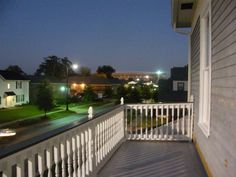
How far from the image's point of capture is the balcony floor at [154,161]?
3709 mm

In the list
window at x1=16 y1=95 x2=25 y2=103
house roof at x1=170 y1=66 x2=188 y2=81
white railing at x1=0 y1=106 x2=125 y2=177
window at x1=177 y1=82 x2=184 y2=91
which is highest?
house roof at x1=170 y1=66 x2=188 y2=81

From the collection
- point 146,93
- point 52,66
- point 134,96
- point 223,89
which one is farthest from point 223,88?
point 52,66

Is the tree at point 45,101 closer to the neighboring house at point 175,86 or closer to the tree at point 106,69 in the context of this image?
the neighboring house at point 175,86

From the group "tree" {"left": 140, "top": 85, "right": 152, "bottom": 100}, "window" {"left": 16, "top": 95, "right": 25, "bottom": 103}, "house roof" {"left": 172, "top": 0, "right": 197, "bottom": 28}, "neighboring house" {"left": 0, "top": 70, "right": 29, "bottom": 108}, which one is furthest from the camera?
"window" {"left": 16, "top": 95, "right": 25, "bottom": 103}

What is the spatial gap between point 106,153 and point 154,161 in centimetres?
76

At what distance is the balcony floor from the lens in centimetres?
371

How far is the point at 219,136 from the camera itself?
2.74m

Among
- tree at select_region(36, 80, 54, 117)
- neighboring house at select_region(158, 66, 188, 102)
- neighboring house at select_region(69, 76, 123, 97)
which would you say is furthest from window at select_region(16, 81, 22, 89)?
neighboring house at select_region(158, 66, 188, 102)

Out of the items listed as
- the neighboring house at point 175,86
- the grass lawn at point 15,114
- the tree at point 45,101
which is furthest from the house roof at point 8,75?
the neighboring house at point 175,86

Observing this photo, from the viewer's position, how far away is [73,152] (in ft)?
9.09

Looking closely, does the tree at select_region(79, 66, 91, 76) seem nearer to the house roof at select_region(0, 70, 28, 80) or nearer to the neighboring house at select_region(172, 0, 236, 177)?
the house roof at select_region(0, 70, 28, 80)

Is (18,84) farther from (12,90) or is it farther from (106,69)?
(106,69)

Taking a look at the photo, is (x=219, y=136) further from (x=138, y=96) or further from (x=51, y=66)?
(x=51, y=66)

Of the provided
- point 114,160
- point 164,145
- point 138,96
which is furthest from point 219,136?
point 138,96
